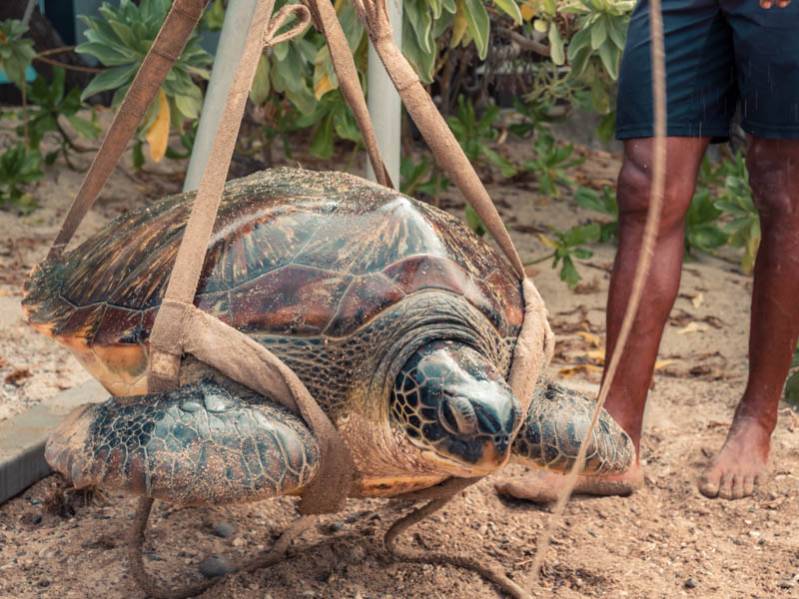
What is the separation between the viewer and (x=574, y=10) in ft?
11.4

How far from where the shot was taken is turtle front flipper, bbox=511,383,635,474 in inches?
65.0

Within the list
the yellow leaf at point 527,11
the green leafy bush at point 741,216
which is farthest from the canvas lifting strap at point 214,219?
the green leafy bush at point 741,216

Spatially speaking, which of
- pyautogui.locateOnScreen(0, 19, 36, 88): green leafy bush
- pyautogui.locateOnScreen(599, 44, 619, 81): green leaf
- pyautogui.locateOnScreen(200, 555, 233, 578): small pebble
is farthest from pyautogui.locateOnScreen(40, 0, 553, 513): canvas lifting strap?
pyautogui.locateOnScreen(0, 19, 36, 88): green leafy bush

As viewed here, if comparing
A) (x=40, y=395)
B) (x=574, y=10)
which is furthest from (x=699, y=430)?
(x=40, y=395)

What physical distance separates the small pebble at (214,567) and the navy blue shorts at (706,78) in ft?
4.45

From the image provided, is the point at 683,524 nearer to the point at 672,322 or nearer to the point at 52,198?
the point at 672,322

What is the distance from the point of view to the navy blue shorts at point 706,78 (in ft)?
7.79

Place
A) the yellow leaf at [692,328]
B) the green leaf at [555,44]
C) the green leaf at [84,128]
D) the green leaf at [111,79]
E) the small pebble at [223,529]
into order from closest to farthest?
the small pebble at [223,529] → the green leaf at [111,79] → the green leaf at [555,44] → the yellow leaf at [692,328] → the green leaf at [84,128]

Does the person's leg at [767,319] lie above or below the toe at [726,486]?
above

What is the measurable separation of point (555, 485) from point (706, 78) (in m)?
1.03

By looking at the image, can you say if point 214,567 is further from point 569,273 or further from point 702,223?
point 702,223

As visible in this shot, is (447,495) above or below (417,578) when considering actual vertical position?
above

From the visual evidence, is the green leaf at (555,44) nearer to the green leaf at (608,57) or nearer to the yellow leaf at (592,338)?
the green leaf at (608,57)

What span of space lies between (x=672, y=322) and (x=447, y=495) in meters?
2.43
